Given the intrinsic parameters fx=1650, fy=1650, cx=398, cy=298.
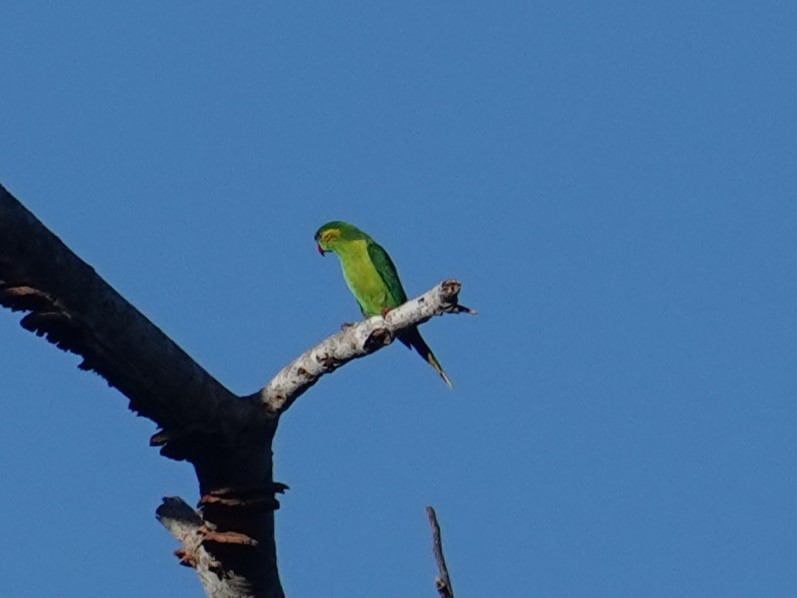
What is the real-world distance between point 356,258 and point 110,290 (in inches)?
274

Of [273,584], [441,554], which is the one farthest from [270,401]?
[441,554]

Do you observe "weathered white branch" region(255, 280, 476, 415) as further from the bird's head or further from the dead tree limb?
the bird's head

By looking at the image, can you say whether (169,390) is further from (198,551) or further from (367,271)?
(367,271)

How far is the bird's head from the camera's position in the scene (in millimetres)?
10938

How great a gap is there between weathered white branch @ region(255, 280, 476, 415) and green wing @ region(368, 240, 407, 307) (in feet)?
19.3

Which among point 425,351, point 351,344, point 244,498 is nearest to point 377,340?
point 351,344

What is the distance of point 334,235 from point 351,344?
6611mm

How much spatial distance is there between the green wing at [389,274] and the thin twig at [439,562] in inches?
282

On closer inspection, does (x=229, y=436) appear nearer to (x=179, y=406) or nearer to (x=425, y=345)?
(x=179, y=406)

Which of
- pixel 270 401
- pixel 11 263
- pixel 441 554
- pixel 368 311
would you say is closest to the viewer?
pixel 441 554

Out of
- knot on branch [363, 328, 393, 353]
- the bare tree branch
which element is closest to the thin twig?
the bare tree branch

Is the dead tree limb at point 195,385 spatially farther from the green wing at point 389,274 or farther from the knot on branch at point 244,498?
the green wing at point 389,274

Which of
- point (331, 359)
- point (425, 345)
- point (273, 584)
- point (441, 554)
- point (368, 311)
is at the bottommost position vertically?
point (441, 554)

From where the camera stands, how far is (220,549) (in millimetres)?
4105
